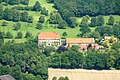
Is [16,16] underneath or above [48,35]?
above

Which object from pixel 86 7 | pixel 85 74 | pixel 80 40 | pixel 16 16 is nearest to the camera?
pixel 85 74

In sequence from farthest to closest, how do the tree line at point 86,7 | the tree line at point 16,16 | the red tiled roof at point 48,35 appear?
the tree line at point 86,7 → the tree line at point 16,16 → the red tiled roof at point 48,35

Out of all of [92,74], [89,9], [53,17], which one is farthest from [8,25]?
[92,74]

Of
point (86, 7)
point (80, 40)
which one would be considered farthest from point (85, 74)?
point (86, 7)

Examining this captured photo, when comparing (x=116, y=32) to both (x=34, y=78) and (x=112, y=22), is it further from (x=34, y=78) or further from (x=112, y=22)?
(x=34, y=78)

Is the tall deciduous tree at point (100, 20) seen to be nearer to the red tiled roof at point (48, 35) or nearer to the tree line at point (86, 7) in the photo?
the tree line at point (86, 7)

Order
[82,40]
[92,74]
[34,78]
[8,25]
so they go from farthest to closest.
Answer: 1. [8,25]
2. [82,40]
3. [92,74]
4. [34,78]

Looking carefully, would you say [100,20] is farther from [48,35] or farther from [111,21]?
[48,35]

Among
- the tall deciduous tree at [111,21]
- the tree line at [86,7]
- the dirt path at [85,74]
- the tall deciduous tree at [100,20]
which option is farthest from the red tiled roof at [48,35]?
the dirt path at [85,74]

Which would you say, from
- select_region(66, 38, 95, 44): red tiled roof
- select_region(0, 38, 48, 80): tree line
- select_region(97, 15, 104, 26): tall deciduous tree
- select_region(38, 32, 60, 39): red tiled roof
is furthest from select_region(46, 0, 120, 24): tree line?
select_region(0, 38, 48, 80): tree line
